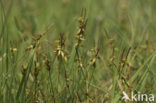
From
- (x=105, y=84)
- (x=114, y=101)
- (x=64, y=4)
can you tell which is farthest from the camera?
(x=64, y=4)

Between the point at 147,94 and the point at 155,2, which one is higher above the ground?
the point at 155,2

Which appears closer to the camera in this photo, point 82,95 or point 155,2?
point 82,95

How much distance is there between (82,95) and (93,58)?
0.28 metres

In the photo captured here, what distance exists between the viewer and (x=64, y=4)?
3.76 metres

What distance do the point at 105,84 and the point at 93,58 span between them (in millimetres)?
435

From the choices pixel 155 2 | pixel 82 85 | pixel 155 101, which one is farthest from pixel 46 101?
pixel 155 2

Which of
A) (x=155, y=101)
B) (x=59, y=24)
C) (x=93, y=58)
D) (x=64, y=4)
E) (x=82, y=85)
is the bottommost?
(x=155, y=101)

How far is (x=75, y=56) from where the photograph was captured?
1.52 meters

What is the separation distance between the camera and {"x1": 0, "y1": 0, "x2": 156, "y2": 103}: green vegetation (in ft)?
4.69

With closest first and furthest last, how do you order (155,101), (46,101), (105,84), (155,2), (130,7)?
(46,101) → (155,101) → (105,84) → (130,7) → (155,2)

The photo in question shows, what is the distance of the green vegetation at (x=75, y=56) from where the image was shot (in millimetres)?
1431

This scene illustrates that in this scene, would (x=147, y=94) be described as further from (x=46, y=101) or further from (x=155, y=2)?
(x=155, y=2)

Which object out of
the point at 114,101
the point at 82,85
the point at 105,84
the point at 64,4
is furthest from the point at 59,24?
the point at 114,101

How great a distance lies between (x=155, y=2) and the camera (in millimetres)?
4250
